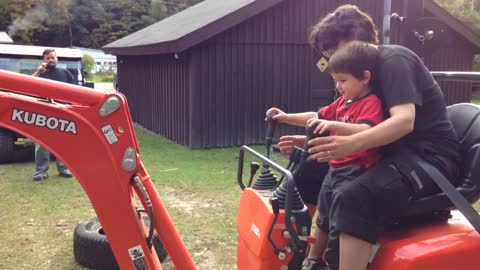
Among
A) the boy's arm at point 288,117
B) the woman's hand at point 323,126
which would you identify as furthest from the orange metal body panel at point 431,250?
the boy's arm at point 288,117

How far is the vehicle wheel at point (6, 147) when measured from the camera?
8.87 metres

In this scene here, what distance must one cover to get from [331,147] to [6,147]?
801cm

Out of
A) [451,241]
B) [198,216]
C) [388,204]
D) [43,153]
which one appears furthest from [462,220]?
[43,153]

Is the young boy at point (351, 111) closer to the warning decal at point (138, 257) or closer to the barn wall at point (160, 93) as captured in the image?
the warning decal at point (138, 257)

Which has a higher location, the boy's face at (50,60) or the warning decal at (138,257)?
the boy's face at (50,60)

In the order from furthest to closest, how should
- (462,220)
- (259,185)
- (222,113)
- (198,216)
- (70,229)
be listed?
(222,113) → (198,216) → (70,229) → (259,185) → (462,220)

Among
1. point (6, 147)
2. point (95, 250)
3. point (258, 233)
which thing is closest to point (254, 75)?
point (6, 147)

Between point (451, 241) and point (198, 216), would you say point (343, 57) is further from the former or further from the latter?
point (198, 216)

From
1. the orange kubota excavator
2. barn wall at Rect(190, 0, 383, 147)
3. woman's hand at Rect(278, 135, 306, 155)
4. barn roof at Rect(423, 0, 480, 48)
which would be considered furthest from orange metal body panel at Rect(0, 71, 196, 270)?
barn roof at Rect(423, 0, 480, 48)

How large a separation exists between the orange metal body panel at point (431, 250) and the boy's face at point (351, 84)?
67 centimetres

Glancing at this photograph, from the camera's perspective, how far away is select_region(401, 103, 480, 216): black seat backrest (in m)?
2.34

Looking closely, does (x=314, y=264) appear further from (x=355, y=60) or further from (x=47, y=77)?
(x=47, y=77)

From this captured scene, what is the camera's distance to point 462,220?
2531mm

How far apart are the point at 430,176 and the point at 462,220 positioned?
1.50 feet
